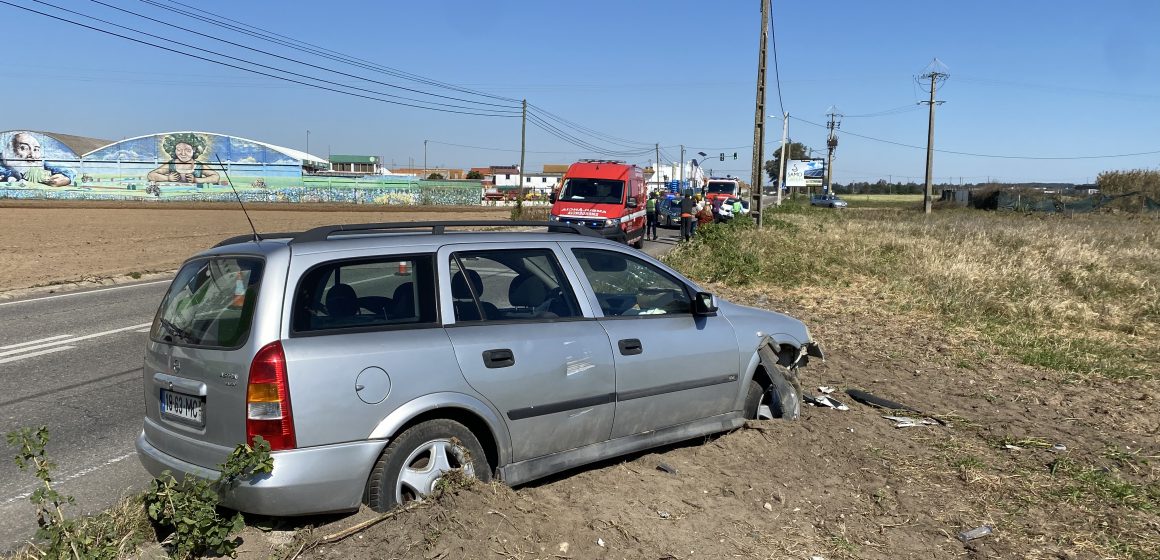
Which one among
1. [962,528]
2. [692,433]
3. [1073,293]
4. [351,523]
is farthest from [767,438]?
[1073,293]

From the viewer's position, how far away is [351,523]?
12.4 feet

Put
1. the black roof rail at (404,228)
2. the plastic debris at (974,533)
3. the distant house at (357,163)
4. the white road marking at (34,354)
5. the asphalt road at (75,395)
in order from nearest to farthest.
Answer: the plastic debris at (974,533) → the black roof rail at (404,228) → the asphalt road at (75,395) → the white road marking at (34,354) → the distant house at (357,163)

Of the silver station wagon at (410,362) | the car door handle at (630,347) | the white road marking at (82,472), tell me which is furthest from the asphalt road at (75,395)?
the car door handle at (630,347)

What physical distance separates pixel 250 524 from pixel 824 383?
5361 mm

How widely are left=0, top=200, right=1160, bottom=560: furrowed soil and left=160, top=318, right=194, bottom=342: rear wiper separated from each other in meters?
1.00

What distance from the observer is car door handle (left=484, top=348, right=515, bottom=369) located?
13.6 feet

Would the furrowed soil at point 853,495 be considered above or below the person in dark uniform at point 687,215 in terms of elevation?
below

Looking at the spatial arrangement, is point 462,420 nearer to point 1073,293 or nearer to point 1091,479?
point 1091,479

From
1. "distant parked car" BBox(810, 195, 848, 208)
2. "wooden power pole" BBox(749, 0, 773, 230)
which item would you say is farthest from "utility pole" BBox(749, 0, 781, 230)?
"distant parked car" BBox(810, 195, 848, 208)

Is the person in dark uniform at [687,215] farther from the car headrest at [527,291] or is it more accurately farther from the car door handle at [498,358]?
the car door handle at [498,358]

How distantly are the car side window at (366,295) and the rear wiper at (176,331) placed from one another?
675 mm

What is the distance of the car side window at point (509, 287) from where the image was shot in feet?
14.3

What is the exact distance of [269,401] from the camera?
3.60 m

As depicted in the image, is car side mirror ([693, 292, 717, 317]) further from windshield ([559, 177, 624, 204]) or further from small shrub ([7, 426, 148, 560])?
windshield ([559, 177, 624, 204])
